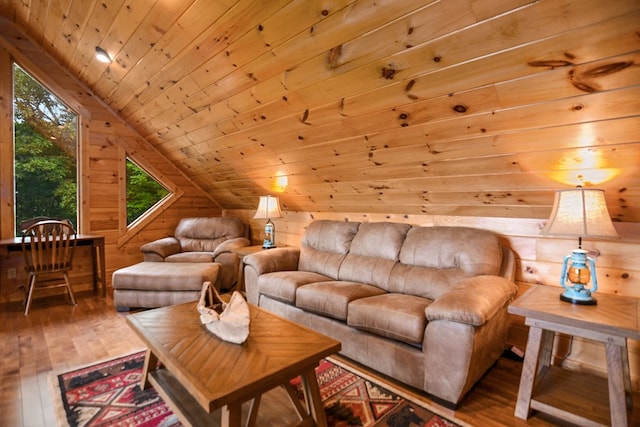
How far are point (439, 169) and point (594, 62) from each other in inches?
42.9

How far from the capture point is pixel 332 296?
7.99 ft

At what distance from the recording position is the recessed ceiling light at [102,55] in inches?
124

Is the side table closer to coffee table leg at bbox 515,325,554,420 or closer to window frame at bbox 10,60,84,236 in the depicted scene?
window frame at bbox 10,60,84,236

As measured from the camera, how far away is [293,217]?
4.24 m

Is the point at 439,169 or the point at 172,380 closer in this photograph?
the point at 172,380

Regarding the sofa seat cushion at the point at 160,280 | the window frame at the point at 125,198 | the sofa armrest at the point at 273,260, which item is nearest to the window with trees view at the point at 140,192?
the window frame at the point at 125,198

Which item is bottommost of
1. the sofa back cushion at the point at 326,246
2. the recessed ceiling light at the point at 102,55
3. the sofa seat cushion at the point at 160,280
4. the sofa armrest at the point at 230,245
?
the sofa seat cushion at the point at 160,280

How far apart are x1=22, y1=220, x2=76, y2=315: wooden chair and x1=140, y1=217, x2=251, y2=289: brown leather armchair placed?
0.72m

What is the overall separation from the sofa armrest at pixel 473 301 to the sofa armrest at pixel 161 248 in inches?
128

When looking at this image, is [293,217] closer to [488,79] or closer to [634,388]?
[488,79]

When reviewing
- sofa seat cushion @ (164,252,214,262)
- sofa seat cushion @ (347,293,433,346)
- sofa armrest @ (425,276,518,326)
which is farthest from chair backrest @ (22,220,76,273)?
sofa armrest @ (425,276,518,326)

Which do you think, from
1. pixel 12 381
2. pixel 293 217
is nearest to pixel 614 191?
pixel 293 217

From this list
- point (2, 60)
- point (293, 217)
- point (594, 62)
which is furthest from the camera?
point (293, 217)

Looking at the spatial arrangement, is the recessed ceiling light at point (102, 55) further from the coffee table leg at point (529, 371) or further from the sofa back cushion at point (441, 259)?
the coffee table leg at point (529, 371)
